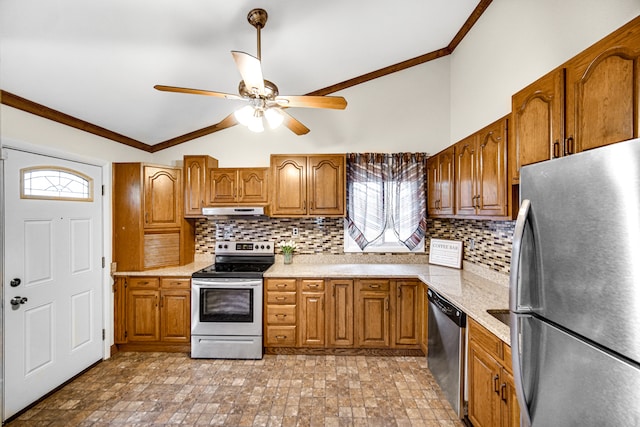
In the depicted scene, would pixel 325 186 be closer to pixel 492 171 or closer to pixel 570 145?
pixel 492 171

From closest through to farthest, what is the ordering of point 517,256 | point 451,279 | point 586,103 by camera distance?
point 517,256 < point 586,103 < point 451,279

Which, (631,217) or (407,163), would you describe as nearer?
(631,217)

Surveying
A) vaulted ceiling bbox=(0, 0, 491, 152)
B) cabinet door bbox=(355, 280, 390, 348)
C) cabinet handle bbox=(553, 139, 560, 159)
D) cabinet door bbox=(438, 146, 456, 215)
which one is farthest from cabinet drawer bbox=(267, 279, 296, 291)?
cabinet handle bbox=(553, 139, 560, 159)

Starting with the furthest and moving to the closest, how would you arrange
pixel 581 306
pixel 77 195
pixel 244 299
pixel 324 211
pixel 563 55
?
pixel 324 211
pixel 244 299
pixel 77 195
pixel 563 55
pixel 581 306

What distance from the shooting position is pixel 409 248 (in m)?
3.35

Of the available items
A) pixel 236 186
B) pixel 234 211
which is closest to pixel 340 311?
pixel 234 211

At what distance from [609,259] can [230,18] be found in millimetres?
2352

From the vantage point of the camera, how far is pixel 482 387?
1.70 metres

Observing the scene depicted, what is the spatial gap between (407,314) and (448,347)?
751 millimetres

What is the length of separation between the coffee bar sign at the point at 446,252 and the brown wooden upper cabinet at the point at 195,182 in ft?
9.19

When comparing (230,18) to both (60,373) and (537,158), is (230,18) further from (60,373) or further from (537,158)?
(60,373)

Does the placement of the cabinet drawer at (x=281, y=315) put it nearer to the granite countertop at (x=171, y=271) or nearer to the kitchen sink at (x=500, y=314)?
the granite countertop at (x=171, y=271)

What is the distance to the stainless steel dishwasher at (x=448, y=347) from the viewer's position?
1963mm

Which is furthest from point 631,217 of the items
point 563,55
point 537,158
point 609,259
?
point 563,55
